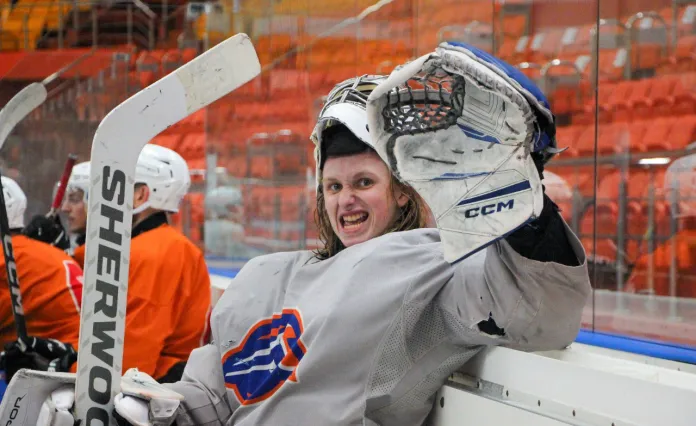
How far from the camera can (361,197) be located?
1510 mm

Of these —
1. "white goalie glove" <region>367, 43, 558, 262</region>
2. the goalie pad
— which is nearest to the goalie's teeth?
"white goalie glove" <region>367, 43, 558, 262</region>

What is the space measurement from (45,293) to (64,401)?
150cm

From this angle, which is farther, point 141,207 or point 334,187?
point 141,207

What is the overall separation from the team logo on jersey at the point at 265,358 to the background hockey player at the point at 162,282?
3.65ft

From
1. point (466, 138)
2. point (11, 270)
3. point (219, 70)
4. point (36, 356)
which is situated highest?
point (219, 70)

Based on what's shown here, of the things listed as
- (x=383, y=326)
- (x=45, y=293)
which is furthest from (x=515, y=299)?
(x=45, y=293)

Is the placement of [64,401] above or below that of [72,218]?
below

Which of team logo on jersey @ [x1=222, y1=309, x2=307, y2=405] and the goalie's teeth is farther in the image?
the goalie's teeth

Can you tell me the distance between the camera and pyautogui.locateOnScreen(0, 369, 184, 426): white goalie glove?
1482 millimetres

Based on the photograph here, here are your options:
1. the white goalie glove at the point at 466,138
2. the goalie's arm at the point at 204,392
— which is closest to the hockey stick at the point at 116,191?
the goalie's arm at the point at 204,392

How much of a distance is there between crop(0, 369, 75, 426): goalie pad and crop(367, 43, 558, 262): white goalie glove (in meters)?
0.73

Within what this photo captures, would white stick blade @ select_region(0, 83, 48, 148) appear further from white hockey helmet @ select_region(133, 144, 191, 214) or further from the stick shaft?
white hockey helmet @ select_region(133, 144, 191, 214)

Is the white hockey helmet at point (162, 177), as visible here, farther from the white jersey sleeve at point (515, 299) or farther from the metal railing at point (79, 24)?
the metal railing at point (79, 24)

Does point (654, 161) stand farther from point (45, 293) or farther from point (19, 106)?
point (45, 293)
